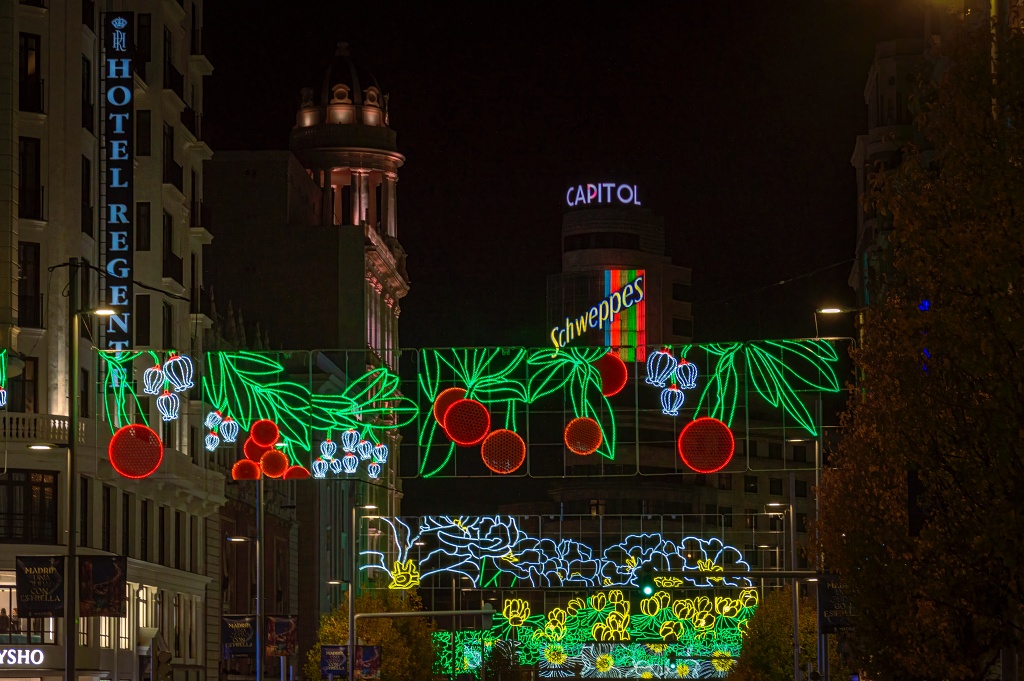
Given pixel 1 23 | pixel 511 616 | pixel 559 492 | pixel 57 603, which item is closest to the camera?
pixel 57 603

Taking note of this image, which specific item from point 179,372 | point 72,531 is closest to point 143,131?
point 179,372

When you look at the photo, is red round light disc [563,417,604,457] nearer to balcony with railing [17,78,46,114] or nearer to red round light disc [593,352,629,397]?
red round light disc [593,352,629,397]

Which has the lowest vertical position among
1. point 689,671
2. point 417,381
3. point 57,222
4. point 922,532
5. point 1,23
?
point 689,671

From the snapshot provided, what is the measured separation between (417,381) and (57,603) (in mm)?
23499

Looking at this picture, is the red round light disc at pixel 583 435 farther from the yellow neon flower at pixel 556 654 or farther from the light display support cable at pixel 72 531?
the yellow neon flower at pixel 556 654

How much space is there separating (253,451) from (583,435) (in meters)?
10.9

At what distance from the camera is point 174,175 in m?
70.9

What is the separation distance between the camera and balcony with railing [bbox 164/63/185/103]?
69438 mm

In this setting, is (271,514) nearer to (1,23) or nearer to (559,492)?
(1,23)

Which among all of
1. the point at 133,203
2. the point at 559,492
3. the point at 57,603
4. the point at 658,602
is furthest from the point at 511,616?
the point at 57,603

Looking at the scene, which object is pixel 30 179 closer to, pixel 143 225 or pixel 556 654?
pixel 143 225

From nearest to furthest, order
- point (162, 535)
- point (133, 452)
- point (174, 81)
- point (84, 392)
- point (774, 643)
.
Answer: point (133, 452), point (84, 392), point (174, 81), point (162, 535), point (774, 643)

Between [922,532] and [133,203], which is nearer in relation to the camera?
[922,532]

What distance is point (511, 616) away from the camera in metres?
135
